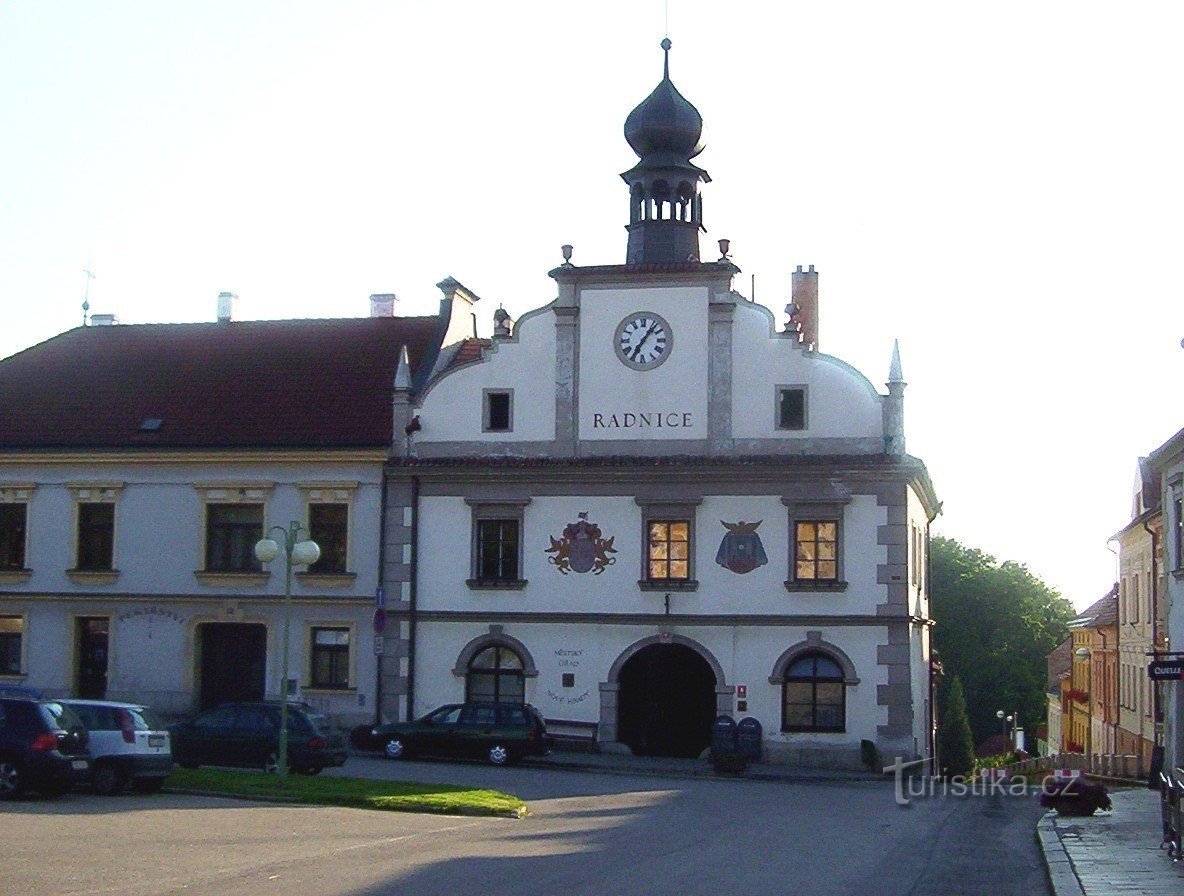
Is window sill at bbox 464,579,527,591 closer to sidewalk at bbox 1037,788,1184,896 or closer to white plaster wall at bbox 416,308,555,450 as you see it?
white plaster wall at bbox 416,308,555,450

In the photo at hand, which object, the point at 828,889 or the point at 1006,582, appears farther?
the point at 1006,582

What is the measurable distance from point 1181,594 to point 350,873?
23.2 metres

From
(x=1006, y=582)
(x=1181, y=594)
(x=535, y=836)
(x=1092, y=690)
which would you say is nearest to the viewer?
(x=535, y=836)

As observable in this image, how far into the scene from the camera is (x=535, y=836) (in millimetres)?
21547

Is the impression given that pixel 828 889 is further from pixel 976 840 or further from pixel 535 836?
pixel 976 840

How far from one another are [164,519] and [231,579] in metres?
2.59

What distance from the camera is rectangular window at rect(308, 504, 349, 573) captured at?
42.5m

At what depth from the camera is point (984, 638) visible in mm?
87438

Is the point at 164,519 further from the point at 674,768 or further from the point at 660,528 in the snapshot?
the point at 674,768

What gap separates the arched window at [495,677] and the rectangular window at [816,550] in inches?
300

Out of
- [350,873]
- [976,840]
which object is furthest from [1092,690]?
[350,873]

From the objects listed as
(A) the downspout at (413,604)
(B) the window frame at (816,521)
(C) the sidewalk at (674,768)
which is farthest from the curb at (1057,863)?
(A) the downspout at (413,604)

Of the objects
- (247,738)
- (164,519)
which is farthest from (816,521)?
(164,519)

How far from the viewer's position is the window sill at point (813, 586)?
39406mm
